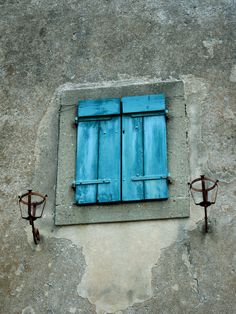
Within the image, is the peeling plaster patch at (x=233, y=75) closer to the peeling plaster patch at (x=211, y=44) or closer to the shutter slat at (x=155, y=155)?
the peeling plaster patch at (x=211, y=44)

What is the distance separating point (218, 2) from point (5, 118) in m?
2.71

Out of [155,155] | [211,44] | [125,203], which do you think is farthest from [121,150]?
[211,44]

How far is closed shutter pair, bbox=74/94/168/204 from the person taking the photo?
19.0 feet

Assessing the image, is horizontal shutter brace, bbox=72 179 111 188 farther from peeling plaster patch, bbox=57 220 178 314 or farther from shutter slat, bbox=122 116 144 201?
peeling plaster patch, bbox=57 220 178 314

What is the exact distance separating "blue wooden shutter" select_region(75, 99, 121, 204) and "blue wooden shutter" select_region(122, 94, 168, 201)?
0.29ft

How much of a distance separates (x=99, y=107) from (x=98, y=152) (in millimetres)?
535

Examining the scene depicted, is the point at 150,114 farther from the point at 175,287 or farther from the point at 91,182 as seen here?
the point at 175,287

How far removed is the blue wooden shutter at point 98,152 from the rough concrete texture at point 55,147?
29cm

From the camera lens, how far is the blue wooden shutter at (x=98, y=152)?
Result: 5809mm

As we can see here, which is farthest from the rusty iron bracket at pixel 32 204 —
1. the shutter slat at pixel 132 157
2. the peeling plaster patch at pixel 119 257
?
the shutter slat at pixel 132 157

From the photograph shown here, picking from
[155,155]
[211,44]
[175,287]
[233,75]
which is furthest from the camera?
[211,44]

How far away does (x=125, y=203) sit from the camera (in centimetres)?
576

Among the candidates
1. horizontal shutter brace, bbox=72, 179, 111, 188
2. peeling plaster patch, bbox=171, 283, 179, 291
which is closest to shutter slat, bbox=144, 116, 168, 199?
horizontal shutter brace, bbox=72, 179, 111, 188

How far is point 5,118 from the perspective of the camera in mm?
6523
